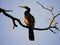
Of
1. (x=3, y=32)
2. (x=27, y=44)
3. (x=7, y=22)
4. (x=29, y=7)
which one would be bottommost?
(x=27, y=44)

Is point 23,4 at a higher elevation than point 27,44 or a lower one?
higher

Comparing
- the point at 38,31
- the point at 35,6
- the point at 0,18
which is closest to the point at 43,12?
the point at 35,6

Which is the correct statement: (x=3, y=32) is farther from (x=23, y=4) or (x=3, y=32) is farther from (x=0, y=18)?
(x=23, y=4)

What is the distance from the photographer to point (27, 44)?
1.66 m

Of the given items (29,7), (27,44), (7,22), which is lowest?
(27,44)

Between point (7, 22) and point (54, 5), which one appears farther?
point (54, 5)

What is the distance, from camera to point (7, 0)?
174cm

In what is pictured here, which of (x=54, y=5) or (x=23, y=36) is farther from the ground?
(x=54, y=5)

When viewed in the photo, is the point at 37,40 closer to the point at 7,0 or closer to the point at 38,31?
the point at 38,31

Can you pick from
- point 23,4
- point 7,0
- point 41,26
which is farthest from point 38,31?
point 7,0

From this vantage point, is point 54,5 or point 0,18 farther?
point 54,5

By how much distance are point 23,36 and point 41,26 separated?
241 mm

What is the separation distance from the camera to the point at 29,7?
5.75 ft

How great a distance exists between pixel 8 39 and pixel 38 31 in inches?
13.5
